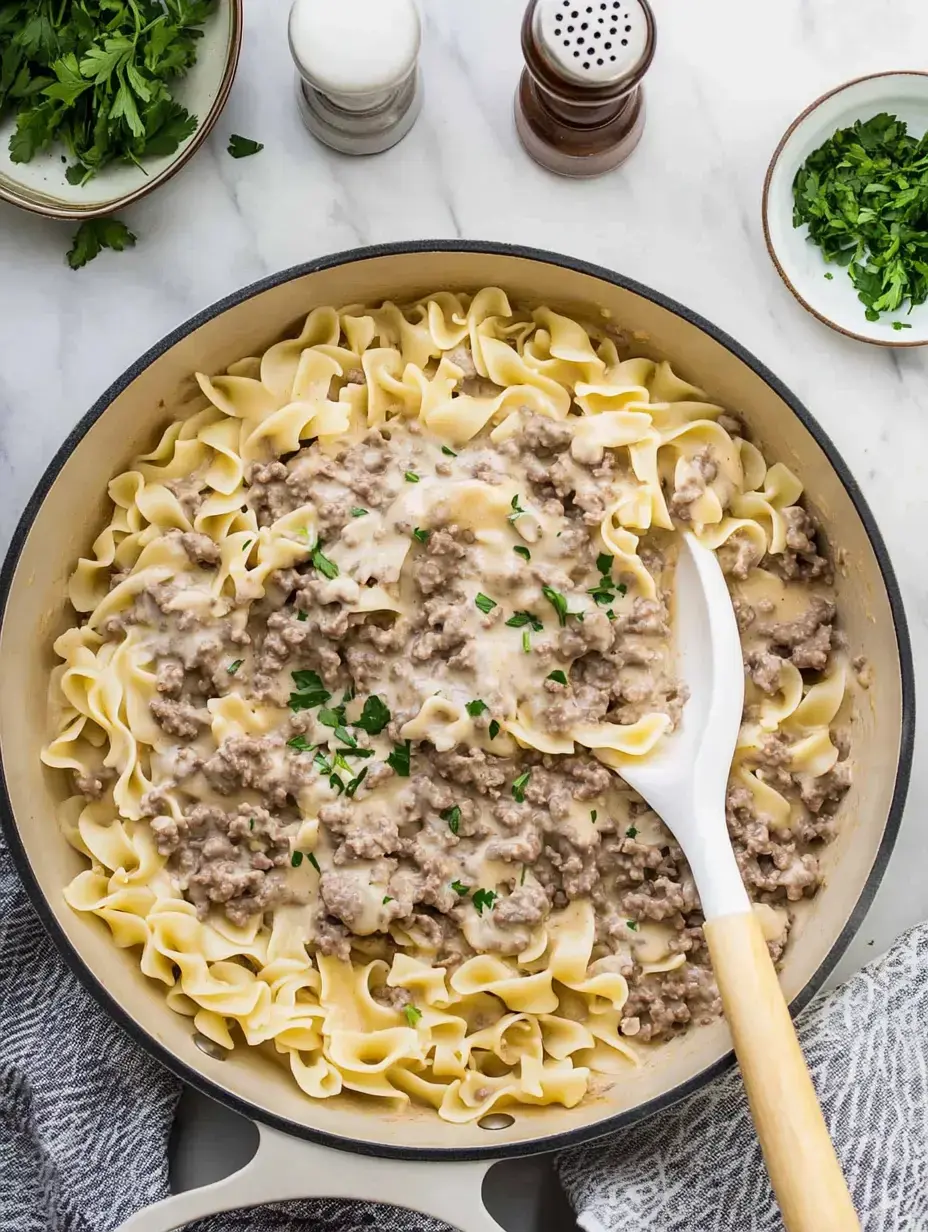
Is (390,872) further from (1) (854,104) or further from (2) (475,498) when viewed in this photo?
(1) (854,104)

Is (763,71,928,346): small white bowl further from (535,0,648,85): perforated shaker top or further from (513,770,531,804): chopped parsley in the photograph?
(513,770,531,804): chopped parsley

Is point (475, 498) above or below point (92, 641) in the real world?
above

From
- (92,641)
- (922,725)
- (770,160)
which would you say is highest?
(770,160)

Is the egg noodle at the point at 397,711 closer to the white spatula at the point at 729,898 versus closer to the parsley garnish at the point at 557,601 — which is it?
the parsley garnish at the point at 557,601

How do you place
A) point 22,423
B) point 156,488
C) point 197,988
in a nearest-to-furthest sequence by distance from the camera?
point 197,988, point 156,488, point 22,423

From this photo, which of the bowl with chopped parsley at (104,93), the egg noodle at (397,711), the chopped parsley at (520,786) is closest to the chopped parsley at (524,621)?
the egg noodle at (397,711)

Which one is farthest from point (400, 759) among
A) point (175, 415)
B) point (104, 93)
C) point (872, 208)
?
point (872, 208)

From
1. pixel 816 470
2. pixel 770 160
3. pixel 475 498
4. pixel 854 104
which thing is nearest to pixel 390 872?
pixel 475 498
